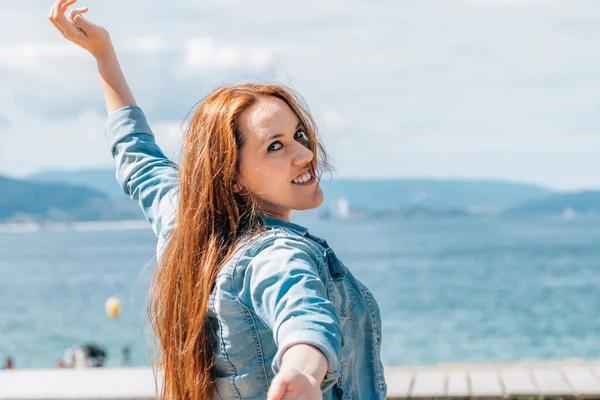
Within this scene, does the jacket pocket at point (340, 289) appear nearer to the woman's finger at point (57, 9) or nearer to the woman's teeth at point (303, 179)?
the woman's teeth at point (303, 179)

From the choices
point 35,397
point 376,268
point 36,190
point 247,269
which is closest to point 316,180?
point 247,269

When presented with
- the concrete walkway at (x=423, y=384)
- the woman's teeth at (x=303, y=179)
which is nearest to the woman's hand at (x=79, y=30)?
the woman's teeth at (x=303, y=179)

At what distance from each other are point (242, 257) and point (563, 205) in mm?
164819

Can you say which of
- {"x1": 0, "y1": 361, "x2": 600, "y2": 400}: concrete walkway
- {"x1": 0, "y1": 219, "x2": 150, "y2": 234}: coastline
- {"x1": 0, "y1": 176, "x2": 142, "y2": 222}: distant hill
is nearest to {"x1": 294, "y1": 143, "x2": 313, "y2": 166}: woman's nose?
{"x1": 0, "y1": 361, "x2": 600, "y2": 400}: concrete walkway

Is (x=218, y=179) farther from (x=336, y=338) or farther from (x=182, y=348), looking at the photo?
(x=336, y=338)

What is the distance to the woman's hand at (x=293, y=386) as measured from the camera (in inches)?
55.1

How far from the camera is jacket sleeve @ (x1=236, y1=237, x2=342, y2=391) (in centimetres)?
151

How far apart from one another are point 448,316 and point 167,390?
4251 cm

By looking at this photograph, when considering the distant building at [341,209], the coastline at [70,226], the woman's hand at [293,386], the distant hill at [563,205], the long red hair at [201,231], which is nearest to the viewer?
the woman's hand at [293,386]

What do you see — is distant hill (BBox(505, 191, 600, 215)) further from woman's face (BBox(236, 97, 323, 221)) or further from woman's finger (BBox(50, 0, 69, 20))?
woman's face (BBox(236, 97, 323, 221))

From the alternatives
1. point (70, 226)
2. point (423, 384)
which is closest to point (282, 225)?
point (423, 384)

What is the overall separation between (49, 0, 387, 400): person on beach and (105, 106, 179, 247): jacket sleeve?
0.12 meters

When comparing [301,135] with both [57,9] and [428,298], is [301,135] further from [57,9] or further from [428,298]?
[428,298]

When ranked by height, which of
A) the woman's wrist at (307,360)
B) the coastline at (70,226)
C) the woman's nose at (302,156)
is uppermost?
the coastline at (70,226)
